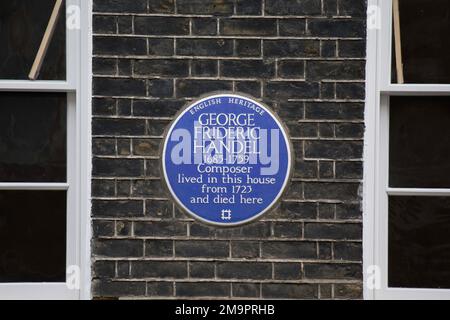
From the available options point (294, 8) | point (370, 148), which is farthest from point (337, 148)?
point (294, 8)

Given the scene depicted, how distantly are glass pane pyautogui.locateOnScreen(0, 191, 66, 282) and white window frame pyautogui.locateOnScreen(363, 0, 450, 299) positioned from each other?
1.66 metres

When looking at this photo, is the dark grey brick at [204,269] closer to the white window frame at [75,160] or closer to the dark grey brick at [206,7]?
the white window frame at [75,160]

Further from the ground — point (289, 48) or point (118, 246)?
point (289, 48)

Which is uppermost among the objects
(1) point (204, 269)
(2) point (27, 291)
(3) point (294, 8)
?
(3) point (294, 8)

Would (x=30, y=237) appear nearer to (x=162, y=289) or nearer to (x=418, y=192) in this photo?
(x=162, y=289)

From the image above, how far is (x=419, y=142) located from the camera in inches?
204

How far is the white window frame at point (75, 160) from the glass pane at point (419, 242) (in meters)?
1.64

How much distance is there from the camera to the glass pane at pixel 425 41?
5180mm

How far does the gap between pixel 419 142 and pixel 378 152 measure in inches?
9.0

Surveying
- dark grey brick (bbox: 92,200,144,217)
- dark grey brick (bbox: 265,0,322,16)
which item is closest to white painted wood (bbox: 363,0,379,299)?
dark grey brick (bbox: 265,0,322,16)

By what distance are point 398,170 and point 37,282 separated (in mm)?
2035

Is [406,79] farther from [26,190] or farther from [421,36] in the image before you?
[26,190]

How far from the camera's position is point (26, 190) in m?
5.17

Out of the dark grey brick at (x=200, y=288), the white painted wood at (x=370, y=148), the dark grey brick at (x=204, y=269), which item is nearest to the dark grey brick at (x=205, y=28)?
the white painted wood at (x=370, y=148)
